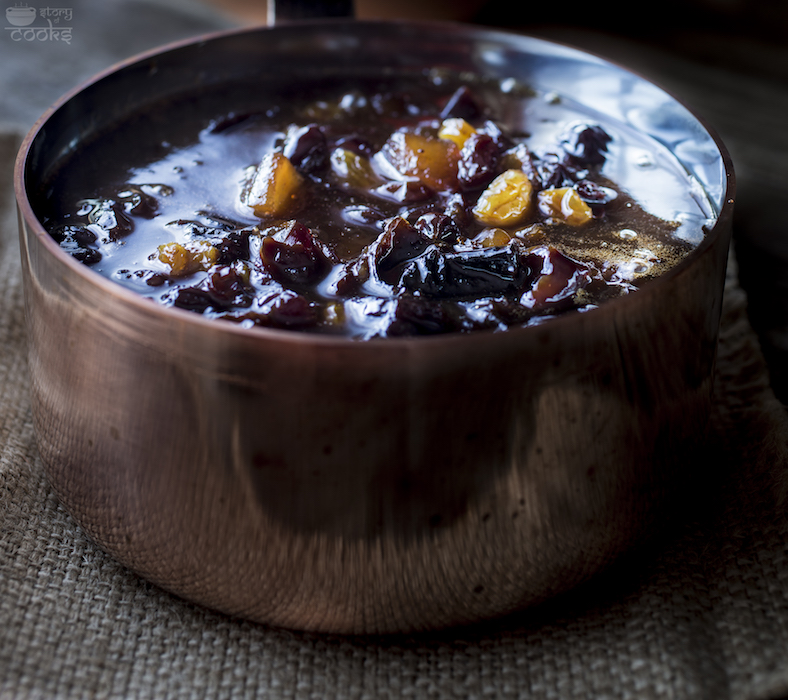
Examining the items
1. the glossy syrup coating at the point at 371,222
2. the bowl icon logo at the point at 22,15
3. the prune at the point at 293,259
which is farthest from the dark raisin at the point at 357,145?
the bowl icon logo at the point at 22,15

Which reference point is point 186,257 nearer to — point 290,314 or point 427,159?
point 290,314

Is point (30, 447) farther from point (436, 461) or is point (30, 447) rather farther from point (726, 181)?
point (726, 181)

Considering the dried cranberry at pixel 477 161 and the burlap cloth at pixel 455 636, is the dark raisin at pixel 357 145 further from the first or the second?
the burlap cloth at pixel 455 636

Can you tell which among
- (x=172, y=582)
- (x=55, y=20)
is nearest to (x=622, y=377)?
(x=172, y=582)

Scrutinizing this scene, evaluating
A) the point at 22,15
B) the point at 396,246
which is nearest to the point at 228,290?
the point at 396,246

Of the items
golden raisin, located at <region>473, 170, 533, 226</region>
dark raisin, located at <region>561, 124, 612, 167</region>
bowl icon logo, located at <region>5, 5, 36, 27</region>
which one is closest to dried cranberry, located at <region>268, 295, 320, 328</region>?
golden raisin, located at <region>473, 170, 533, 226</region>

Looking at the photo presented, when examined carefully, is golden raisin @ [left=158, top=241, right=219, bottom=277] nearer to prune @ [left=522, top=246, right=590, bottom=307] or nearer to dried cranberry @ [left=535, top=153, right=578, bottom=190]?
prune @ [left=522, top=246, right=590, bottom=307]
